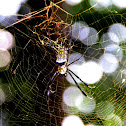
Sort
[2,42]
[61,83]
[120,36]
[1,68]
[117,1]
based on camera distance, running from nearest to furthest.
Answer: [117,1]
[2,42]
[120,36]
[1,68]
[61,83]

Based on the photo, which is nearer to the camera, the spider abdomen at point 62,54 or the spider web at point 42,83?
the spider abdomen at point 62,54

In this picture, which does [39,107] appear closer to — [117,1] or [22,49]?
[22,49]

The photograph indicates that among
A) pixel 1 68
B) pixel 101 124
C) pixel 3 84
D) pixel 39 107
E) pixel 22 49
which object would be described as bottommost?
pixel 101 124

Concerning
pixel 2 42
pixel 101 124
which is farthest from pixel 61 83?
pixel 2 42

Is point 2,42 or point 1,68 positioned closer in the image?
point 2,42

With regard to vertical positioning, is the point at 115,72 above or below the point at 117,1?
below

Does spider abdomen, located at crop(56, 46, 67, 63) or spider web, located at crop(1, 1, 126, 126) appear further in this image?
spider web, located at crop(1, 1, 126, 126)

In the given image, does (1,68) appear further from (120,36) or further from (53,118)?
(120,36)

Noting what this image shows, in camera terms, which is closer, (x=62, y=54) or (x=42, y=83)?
(x=62, y=54)

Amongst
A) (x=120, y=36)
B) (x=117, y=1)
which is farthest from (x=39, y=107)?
(x=117, y=1)

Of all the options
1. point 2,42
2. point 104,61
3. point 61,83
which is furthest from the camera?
point 104,61
